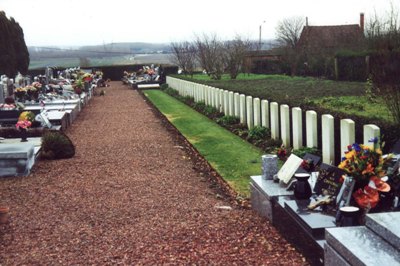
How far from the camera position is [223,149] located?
11688 millimetres

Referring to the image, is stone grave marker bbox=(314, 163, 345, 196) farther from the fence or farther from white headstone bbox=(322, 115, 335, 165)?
white headstone bbox=(322, 115, 335, 165)

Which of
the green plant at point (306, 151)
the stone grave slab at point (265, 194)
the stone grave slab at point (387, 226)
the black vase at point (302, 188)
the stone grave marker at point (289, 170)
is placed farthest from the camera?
the green plant at point (306, 151)

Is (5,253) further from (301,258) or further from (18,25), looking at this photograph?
(18,25)

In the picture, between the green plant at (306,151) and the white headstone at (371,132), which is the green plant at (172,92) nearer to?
the green plant at (306,151)

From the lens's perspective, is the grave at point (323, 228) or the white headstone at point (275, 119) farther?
the white headstone at point (275, 119)

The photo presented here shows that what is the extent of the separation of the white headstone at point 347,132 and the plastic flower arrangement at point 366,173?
3.21 m

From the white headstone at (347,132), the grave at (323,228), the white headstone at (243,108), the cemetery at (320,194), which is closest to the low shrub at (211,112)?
the white headstone at (243,108)

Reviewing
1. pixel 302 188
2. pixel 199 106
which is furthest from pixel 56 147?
pixel 199 106

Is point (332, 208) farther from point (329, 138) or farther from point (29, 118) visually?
point (29, 118)

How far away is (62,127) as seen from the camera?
1564 cm

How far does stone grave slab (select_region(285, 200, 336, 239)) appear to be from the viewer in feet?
16.0

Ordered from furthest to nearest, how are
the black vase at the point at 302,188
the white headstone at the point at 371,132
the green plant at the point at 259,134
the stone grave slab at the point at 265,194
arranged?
the green plant at the point at 259,134
the white headstone at the point at 371,132
the stone grave slab at the point at 265,194
the black vase at the point at 302,188

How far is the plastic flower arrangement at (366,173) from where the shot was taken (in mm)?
4758

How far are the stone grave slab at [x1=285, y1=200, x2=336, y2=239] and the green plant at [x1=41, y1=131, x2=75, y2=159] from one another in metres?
6.53
